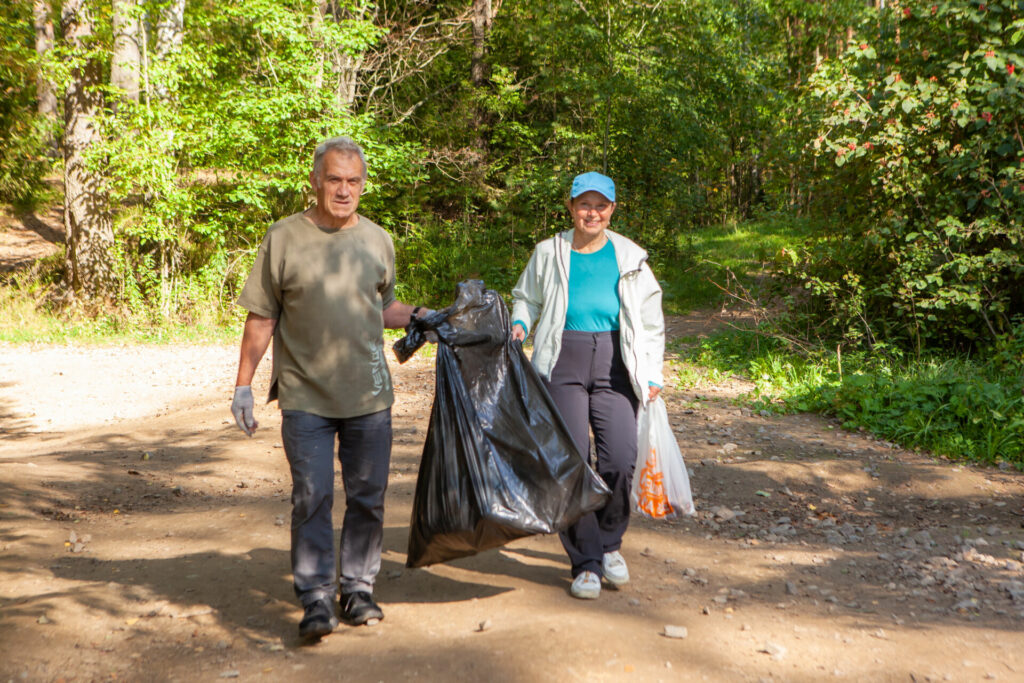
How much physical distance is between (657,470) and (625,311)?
2.45 ft

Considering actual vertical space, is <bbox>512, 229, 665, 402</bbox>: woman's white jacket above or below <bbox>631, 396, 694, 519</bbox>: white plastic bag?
above

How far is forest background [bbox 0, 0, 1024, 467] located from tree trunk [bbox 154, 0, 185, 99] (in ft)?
0.21

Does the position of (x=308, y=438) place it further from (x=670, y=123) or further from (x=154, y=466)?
(x=670, y=123)

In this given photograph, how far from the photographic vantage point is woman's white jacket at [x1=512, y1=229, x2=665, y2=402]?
12.9 ft

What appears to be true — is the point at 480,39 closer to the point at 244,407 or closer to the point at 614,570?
the point at 614,570

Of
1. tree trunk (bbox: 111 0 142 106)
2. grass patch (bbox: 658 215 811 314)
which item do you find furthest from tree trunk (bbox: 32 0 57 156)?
grass patch (bbox: 658 215 811 314)

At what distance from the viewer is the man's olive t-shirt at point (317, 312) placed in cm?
339

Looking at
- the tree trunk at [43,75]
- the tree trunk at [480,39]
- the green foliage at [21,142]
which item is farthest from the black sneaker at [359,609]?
the green foliage at [21,142]

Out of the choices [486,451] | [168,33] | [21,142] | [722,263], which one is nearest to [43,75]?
[168,33]

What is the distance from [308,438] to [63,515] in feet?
8.34

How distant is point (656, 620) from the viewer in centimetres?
379

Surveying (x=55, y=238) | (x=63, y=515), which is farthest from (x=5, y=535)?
(x=55, y=238)

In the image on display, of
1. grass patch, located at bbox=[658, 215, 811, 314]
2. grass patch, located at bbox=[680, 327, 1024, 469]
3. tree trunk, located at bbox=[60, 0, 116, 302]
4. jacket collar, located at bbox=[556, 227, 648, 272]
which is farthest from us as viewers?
tree trunk, located at bbox=[60, 0, 116, 302]

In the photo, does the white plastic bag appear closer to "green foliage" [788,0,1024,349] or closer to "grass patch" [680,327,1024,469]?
"grass patch" [680,327,1024,469]
